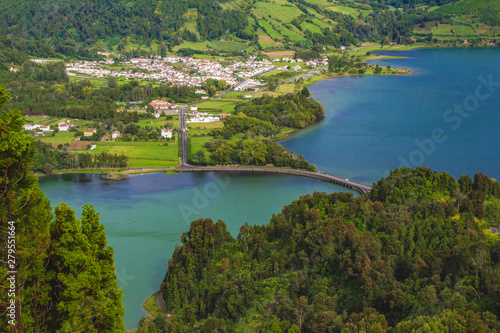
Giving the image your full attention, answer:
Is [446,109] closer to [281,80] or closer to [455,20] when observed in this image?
[281,80]

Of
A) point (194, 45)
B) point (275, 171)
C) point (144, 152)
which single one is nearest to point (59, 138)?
point (144, 152)

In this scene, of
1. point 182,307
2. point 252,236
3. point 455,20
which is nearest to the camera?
point 182,307

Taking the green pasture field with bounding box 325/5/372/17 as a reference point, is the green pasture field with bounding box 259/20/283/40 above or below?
below

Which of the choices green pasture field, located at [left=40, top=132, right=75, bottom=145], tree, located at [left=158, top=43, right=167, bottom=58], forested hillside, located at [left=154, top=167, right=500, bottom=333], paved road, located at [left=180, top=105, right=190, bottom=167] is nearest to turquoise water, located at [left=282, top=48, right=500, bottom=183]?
paved road, located at [left=180, top=105, right=190, bottom=167]

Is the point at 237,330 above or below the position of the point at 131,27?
below

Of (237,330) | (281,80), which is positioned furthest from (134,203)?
(281,80)

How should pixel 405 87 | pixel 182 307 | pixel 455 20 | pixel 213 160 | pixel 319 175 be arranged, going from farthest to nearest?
pixel 455 20, pixel 405 87, pixel 213 160, pixel 319 175, pixel 182 307

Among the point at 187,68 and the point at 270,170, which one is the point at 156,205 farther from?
the point at 187,68

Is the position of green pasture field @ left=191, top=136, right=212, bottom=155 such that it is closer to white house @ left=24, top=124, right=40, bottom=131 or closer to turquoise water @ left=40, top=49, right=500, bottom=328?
turquoise water @ left=40, top=49, right=500, bottom=328

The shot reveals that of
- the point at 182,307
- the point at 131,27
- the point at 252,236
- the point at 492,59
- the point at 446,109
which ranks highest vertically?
the point at 131,27
